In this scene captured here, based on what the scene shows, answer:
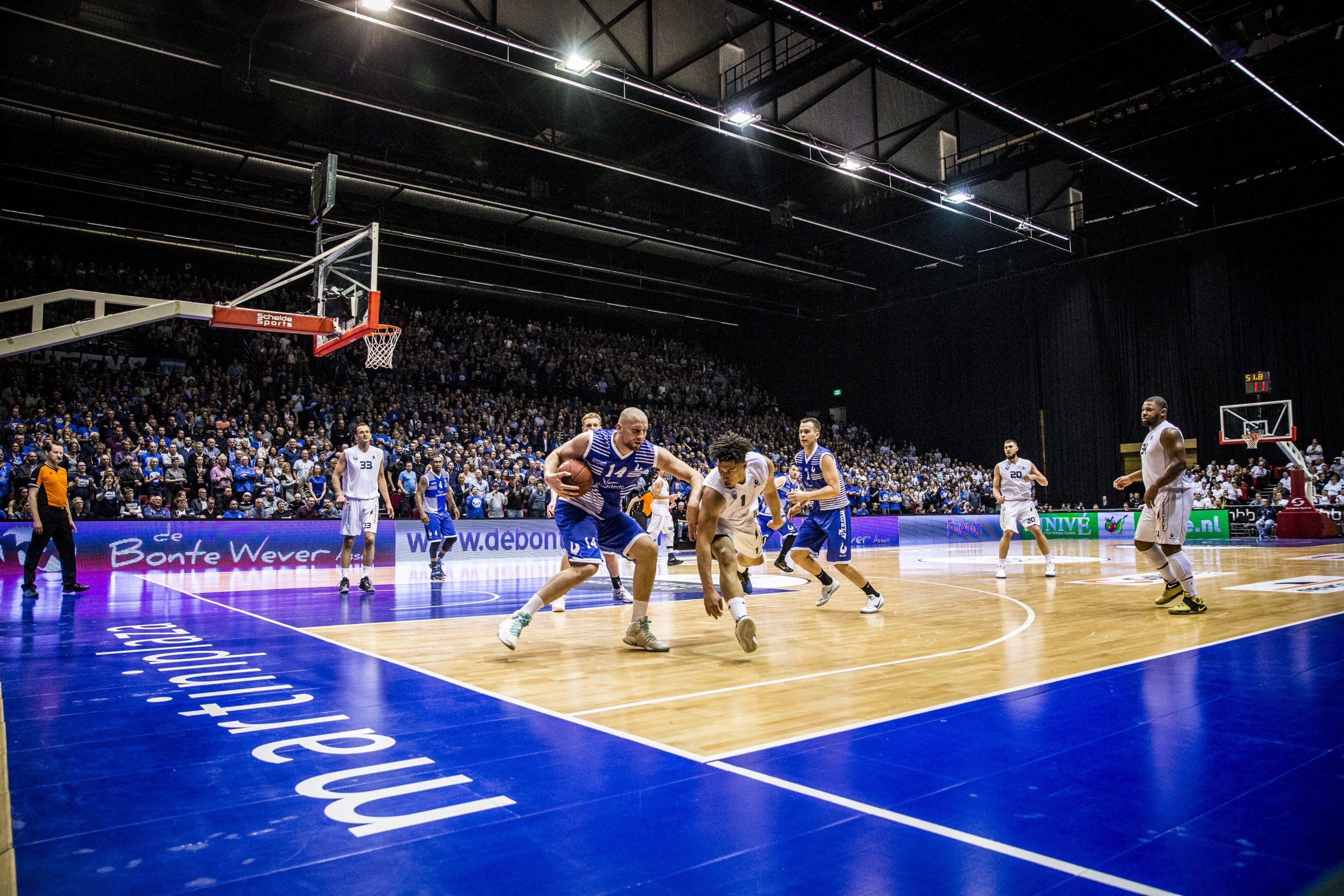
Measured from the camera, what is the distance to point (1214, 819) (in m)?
2.43

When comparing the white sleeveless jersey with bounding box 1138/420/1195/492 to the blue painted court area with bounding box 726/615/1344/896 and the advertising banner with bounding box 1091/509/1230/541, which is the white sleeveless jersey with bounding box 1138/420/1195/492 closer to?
the blue painted court area with bounding box 726/615/1344/896

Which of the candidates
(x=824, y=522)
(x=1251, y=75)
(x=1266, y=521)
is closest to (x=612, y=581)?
(x=824, y=522)

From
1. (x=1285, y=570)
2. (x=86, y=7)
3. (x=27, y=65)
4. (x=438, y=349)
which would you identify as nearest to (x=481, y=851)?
(x=1285, y=570)

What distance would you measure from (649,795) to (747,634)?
2.39 meters

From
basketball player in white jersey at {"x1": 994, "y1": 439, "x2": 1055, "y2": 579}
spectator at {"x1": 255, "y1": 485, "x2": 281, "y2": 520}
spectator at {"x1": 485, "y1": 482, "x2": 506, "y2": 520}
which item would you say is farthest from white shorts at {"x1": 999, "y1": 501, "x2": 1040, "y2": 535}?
spectator at {"x1": 255, "y1": 485, "x2": 281, "y2": 520}

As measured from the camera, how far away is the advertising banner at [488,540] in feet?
51.2

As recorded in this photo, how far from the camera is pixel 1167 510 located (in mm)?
7438

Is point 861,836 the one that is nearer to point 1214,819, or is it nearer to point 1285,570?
point 1214,819

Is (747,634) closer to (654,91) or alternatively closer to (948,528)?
(654,91)

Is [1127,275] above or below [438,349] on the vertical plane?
above

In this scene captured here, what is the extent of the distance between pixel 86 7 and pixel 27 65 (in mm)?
2385

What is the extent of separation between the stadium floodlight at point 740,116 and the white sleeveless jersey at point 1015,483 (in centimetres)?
791

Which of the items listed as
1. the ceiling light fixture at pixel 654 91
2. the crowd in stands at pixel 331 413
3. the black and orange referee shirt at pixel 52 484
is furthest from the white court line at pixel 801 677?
the crowd in stands at pixel 331 413

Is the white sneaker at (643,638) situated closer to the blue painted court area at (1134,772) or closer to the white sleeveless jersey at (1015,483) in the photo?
the blue painted court area at (1134,772)
